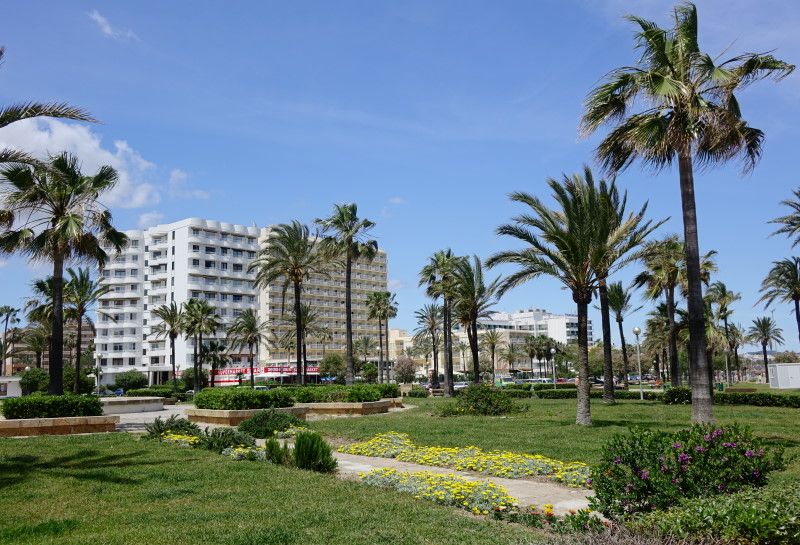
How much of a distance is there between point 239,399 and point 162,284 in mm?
96353

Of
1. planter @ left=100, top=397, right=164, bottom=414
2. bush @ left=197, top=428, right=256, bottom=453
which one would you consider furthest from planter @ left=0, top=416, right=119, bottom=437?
planter @ left=100, top=397, right=164, bottom=414

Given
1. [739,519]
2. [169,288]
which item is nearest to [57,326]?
[739,519]

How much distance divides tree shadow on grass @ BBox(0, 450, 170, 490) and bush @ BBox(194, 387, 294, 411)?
1046 cm

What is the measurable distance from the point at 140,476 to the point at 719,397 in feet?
103

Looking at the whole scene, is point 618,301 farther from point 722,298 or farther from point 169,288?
point 169,288

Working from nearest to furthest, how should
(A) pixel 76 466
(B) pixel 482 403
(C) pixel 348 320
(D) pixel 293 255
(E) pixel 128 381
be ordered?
(A) pixel 76 466 → (B) pixel 482 403 → (D) pixel 293 255 → (C) pixel 348 320 → (E) pixel 128 381

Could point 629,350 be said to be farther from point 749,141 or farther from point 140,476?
point 140,476

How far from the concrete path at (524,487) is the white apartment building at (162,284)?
328 ft

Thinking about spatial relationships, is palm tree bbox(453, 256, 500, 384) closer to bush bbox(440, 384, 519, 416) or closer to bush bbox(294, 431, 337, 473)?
bush bbox(440, 384, 519, 416)

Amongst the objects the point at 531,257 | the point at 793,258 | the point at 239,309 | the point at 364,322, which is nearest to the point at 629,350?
the point at 364,322

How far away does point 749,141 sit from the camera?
695 inches

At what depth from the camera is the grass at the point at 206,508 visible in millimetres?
7238

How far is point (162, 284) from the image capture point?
115062 millimetres

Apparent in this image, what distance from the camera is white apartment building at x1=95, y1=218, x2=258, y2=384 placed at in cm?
11175
